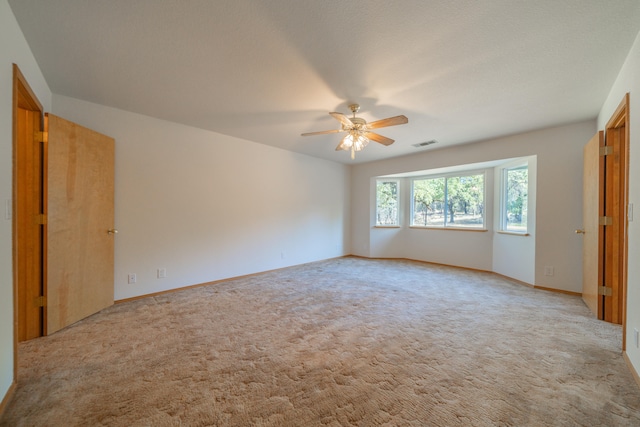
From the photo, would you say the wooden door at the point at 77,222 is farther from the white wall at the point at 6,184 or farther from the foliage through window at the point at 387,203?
the foliage through window at the point at 387,203

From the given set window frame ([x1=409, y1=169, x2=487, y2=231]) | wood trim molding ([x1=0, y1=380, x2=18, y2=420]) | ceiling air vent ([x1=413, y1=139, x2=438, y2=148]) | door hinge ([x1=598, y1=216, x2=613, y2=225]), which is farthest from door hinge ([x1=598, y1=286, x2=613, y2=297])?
wood trim molding ([x1=0, y1=380, x2=18, y2=420])

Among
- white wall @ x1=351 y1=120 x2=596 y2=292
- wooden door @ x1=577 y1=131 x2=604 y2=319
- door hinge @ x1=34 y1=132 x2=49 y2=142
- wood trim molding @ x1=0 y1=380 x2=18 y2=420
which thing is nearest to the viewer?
wood trim molding @ x1=0 y1=380 x2=18 y2=420

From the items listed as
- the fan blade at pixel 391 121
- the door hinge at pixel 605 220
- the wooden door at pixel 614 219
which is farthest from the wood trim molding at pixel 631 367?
the fan blade at pixel 391 121

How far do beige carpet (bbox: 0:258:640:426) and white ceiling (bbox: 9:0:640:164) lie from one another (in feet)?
7.99

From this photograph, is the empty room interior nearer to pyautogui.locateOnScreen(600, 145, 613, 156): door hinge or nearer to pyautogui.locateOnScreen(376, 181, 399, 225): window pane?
pyautogui.locateOnScreen(600, 145, 613, 156): door hinge

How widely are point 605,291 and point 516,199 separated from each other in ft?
7.02

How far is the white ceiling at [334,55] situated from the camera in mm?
1651

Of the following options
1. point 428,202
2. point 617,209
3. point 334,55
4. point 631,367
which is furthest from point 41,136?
point 428,202

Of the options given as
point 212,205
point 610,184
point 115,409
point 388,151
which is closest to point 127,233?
point 212,205

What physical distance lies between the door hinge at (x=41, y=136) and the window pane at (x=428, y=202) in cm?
620

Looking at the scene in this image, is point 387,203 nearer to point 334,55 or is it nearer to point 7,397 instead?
point 334,55

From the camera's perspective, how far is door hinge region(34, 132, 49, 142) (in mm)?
2373

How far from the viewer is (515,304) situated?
10.5ft

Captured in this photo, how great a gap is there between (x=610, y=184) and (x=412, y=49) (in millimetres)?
2632
